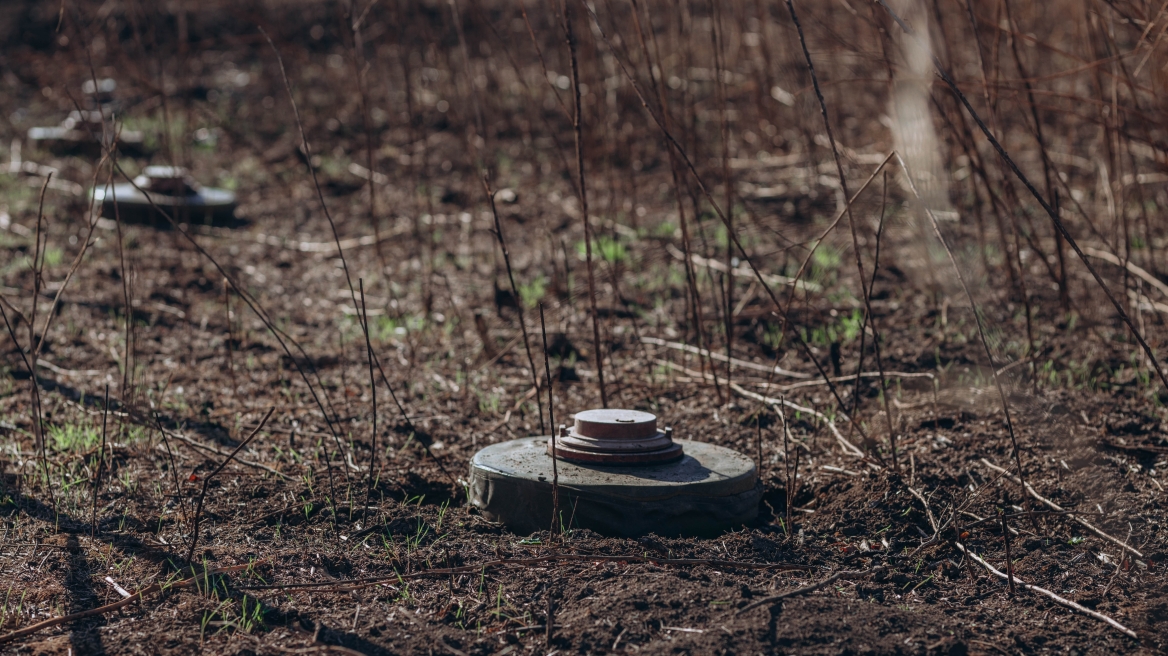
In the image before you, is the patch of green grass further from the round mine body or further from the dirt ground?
the round mine body

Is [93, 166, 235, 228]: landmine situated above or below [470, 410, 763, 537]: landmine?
above

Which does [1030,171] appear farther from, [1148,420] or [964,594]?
[964,594]

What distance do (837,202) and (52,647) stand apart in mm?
4231

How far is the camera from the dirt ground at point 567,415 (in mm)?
2008

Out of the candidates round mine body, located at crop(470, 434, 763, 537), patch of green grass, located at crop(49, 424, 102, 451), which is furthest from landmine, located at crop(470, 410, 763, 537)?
patch of green grass, located at crop(49, 424, 102, 451)

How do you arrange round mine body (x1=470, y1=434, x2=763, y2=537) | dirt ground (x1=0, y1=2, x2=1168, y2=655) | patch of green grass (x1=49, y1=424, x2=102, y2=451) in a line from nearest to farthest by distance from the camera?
dirt ground (x1=0, y1=2, x2=1168, y2=655) → round mine body (x1=470, y1=434, x2=763, y2=537) → patch of green grass (x1=49, y1=424, x2=102, y2=451)

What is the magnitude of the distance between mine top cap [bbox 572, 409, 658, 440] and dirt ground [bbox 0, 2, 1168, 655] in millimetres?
294

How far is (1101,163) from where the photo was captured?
5.05 meters

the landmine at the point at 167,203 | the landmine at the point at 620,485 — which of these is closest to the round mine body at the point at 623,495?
the landmine at the point at 620,485

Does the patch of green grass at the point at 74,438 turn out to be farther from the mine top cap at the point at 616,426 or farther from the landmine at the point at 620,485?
the mine top cap at the point at 616,426

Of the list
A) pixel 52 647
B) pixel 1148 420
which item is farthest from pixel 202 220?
pixel 1148 420

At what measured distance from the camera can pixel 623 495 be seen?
2.39 metres

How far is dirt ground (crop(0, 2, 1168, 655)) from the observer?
2008 millimetres

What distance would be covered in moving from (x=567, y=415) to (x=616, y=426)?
78cm
